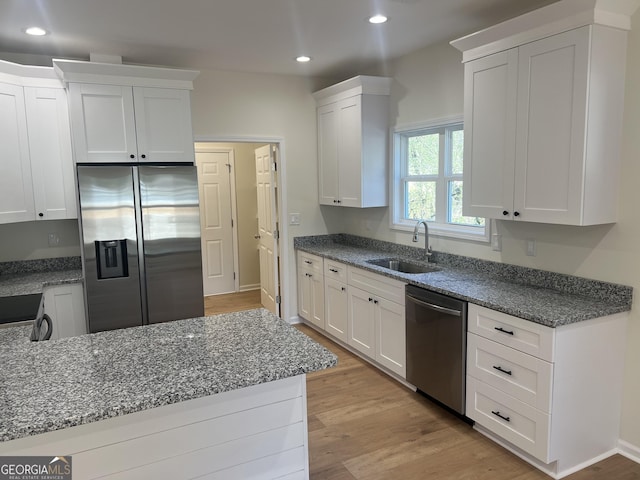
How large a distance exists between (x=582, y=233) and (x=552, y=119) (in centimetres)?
72

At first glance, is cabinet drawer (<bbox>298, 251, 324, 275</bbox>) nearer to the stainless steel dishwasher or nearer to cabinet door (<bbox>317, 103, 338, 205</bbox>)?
cabinet door (<bbox>317, 103, 338, 205</bbox>)

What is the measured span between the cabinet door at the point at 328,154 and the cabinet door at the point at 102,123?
190 centimetres

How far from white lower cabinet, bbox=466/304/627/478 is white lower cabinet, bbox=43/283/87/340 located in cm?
298

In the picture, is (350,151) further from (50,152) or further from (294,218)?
(50,152)

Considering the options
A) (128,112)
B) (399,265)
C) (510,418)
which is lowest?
(510,418)

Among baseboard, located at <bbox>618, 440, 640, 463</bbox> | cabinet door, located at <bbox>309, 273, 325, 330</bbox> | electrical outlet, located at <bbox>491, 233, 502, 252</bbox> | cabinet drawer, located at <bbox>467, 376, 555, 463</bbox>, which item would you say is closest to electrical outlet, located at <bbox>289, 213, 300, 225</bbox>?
cabinet door, located at <bbox>309, 273, 325, 330</bbox>

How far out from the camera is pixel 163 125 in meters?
3.68

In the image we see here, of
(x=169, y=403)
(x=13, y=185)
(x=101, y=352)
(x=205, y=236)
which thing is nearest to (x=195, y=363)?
(x=169, y=403)

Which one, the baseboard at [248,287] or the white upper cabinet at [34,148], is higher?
the white upper cabinet at [34,148]

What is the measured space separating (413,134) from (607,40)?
1903 millimetres

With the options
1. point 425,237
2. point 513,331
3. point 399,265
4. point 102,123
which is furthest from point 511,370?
point 102,123

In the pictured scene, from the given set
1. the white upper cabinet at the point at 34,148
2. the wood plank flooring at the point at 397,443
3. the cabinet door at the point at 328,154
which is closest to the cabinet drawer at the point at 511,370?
the wood plank flooring at the point at 397,443

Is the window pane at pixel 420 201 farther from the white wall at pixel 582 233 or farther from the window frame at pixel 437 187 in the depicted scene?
the white wall at pixel 582 233

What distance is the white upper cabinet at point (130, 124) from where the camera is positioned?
11.2 ft
